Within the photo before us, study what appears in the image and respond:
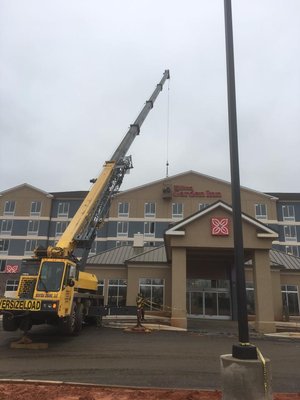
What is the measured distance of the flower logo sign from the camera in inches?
894

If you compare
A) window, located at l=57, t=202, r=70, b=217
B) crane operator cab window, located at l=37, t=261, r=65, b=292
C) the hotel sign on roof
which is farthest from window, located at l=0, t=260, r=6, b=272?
crane operator cab window, located at l=37, t=261, r=65, b=292

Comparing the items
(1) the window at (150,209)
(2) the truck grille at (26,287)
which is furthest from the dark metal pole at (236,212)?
(1) the window at (150,209)

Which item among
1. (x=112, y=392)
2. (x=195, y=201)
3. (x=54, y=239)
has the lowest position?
(x=112, y=392)

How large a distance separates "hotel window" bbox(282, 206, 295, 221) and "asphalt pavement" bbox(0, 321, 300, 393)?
128 ft

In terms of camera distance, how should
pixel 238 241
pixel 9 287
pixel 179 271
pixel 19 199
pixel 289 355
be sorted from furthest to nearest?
pixel 19 199, pixel 9 287, pixel 179 271, pixel 289 355, pixel 238 241

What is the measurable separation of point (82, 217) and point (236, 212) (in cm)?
1272

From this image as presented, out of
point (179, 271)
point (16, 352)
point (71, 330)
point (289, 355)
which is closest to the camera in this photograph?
point (16, 352)

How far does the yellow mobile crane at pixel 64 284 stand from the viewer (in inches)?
555

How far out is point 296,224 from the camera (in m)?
54.2

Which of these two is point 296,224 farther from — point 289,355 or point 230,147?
point 230,147

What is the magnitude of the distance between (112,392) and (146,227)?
151 feet

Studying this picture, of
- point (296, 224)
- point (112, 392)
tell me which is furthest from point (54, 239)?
point (112, 392)

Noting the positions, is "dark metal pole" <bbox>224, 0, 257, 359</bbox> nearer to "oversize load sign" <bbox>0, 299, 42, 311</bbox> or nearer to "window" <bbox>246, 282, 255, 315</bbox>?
"oversize load sign" <bbox>0, 299, 42, 311</bbox>

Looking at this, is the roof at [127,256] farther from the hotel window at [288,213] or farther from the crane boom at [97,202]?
the hotel window at [288,213]
